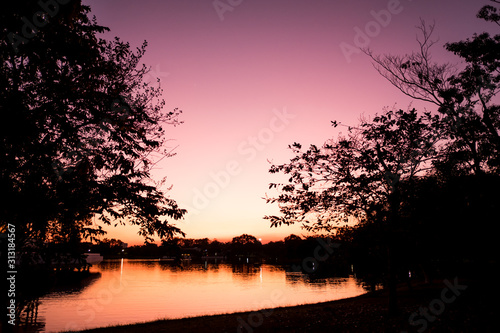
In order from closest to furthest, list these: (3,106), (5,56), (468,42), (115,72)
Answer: (3,106) < (5,56) < (115,72) < (468,42)

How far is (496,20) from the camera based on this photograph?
17625 mm

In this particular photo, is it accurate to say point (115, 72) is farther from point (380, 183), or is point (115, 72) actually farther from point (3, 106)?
point (380, 183)

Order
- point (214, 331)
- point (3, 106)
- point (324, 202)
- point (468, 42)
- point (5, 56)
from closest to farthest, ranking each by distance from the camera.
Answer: point (3, 106) → point (5, 56) → point (324, 202) → point (214, 331) → point (468, 42)

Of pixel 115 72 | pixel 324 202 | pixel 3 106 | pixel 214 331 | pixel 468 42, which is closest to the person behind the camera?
pixel 3 106

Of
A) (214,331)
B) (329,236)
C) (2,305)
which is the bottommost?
(214,331)

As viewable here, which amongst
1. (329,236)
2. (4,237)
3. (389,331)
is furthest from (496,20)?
(4,237)

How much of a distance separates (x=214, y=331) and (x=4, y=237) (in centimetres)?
1145

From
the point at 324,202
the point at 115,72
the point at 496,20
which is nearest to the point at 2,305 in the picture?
the point at 115,72

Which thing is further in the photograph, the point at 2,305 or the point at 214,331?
the point at 214,331

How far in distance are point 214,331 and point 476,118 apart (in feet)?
61.4

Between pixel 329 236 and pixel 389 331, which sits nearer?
pixel 389 331

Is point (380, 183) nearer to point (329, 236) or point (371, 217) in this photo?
point (371, 217)

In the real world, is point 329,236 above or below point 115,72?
below

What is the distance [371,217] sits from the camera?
16.3 m
